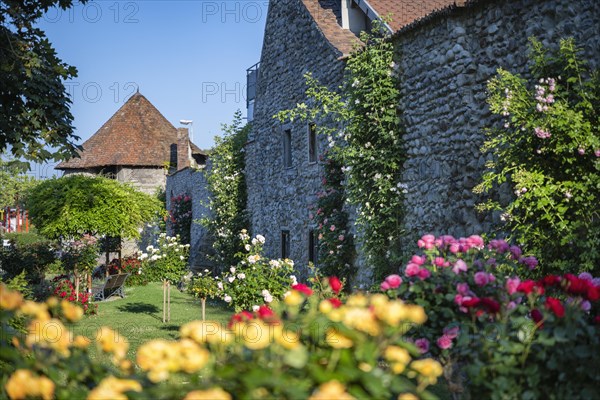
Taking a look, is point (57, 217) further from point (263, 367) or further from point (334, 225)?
point (263, 367)

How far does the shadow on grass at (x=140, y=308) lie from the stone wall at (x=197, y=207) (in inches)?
181

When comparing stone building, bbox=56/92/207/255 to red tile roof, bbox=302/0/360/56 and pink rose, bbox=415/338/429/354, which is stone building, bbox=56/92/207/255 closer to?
red tile roof, bbox=302/0/360/56

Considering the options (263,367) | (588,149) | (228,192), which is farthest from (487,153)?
(228,192)

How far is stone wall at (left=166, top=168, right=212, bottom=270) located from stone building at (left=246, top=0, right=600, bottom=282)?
7.68 meters

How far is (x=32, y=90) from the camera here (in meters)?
7.65

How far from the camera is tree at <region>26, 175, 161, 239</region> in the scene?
1555 centimetres

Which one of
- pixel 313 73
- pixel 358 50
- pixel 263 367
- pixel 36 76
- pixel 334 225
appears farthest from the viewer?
pixel 313 73

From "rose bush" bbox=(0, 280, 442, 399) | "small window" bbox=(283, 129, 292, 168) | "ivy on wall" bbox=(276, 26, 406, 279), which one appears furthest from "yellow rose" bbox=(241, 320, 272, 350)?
"small window" bbox=(283, 129, 292, 168)

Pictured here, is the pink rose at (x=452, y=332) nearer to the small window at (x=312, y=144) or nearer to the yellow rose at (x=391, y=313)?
the yellow rose at (x=391, y=313)

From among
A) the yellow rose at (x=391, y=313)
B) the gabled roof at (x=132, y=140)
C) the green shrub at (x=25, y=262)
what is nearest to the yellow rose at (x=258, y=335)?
the yellow rose at (x=391, y=313)

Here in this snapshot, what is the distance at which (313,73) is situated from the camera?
11969 mm

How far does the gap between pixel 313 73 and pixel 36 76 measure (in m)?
5.69

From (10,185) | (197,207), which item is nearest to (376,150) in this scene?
(197,207)

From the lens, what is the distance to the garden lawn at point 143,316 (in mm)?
10641
